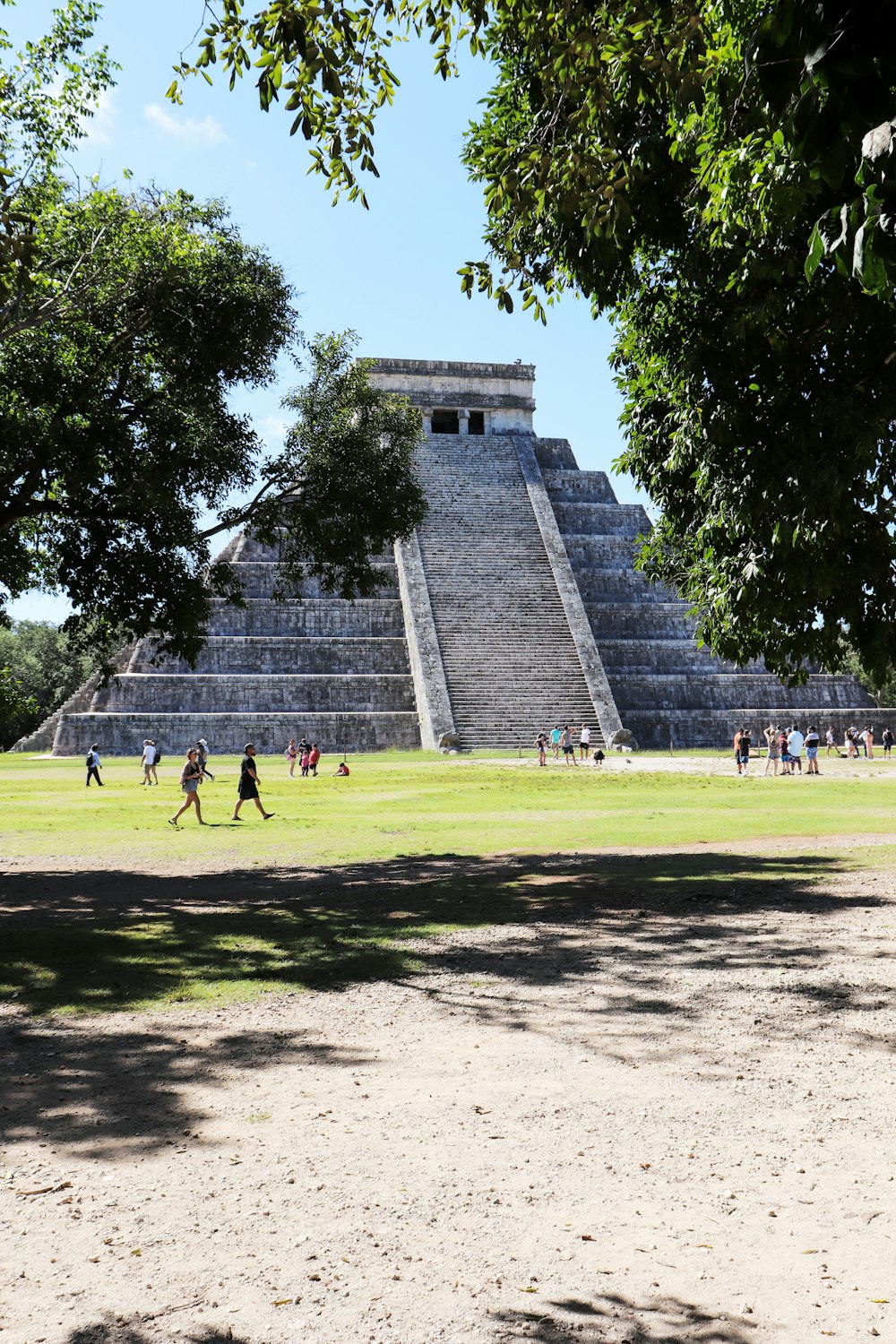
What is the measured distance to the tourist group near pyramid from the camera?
36281mm

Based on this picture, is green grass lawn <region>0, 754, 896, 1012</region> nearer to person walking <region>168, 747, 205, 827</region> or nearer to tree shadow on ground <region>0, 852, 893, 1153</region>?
tree shadow on ground <region>0, 852, 893, 1153</region>

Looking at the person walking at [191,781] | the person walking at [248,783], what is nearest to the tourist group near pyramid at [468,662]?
the person walking at [248,783]

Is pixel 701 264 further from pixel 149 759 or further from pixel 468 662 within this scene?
pixel 468 662

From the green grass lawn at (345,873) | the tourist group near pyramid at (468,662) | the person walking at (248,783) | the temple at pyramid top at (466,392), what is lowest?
the green grass lawn at (345,873)

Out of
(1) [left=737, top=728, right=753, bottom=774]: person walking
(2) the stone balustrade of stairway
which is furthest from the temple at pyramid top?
(1) [left=737, top=728, right=753, bottom=774]: person walking

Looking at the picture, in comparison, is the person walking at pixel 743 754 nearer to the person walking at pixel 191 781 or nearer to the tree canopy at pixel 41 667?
the person walking at pixel 191 781

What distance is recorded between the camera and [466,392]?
5375 cm

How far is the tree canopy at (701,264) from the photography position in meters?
5.36

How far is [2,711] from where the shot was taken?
991cm

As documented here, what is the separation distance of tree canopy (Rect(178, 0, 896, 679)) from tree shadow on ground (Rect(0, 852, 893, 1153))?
2.55 metres

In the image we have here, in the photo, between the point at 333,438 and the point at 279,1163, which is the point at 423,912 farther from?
the point at 333,438

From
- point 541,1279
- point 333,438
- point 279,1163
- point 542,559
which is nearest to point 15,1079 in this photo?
point 279,1163

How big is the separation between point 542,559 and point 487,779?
872 inches

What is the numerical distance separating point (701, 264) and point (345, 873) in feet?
24.2
